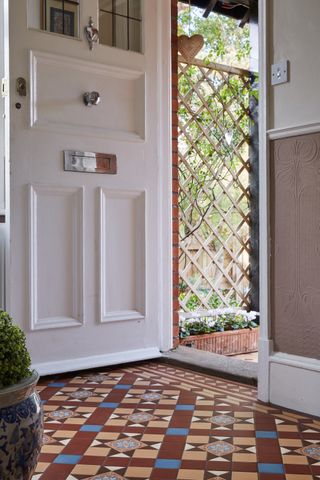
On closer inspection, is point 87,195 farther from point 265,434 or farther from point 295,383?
point 265,434

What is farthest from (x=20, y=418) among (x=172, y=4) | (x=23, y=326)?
(x=172, y=4)

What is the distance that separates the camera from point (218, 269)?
12.2 feet

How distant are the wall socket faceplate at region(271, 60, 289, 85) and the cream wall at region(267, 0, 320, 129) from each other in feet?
0.05

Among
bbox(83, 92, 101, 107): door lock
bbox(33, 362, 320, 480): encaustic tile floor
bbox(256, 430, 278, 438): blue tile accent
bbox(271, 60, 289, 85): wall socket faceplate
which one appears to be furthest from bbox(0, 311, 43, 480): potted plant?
bbox(83, 92, 101, 107): door lock

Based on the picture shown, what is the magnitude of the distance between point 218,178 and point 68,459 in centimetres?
243

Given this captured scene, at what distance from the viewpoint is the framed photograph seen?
2523mm

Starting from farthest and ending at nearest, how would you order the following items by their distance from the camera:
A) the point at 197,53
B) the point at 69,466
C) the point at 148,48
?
the point at 197,53, the point at 148,48, the point at 69,466

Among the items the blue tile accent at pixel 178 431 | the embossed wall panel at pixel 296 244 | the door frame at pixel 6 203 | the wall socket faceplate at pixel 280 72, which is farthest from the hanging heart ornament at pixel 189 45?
the blue tile accent at pixel 178 431

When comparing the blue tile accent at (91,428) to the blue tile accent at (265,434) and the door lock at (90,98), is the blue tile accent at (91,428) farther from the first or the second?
the door lock at (90,98)

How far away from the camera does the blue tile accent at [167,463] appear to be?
1.51 metres

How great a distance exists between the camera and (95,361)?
8.50 feet

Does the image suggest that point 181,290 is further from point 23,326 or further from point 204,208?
point 23,326

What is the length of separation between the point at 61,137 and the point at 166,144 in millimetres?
585

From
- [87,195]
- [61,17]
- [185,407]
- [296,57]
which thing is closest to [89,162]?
[87,195]
